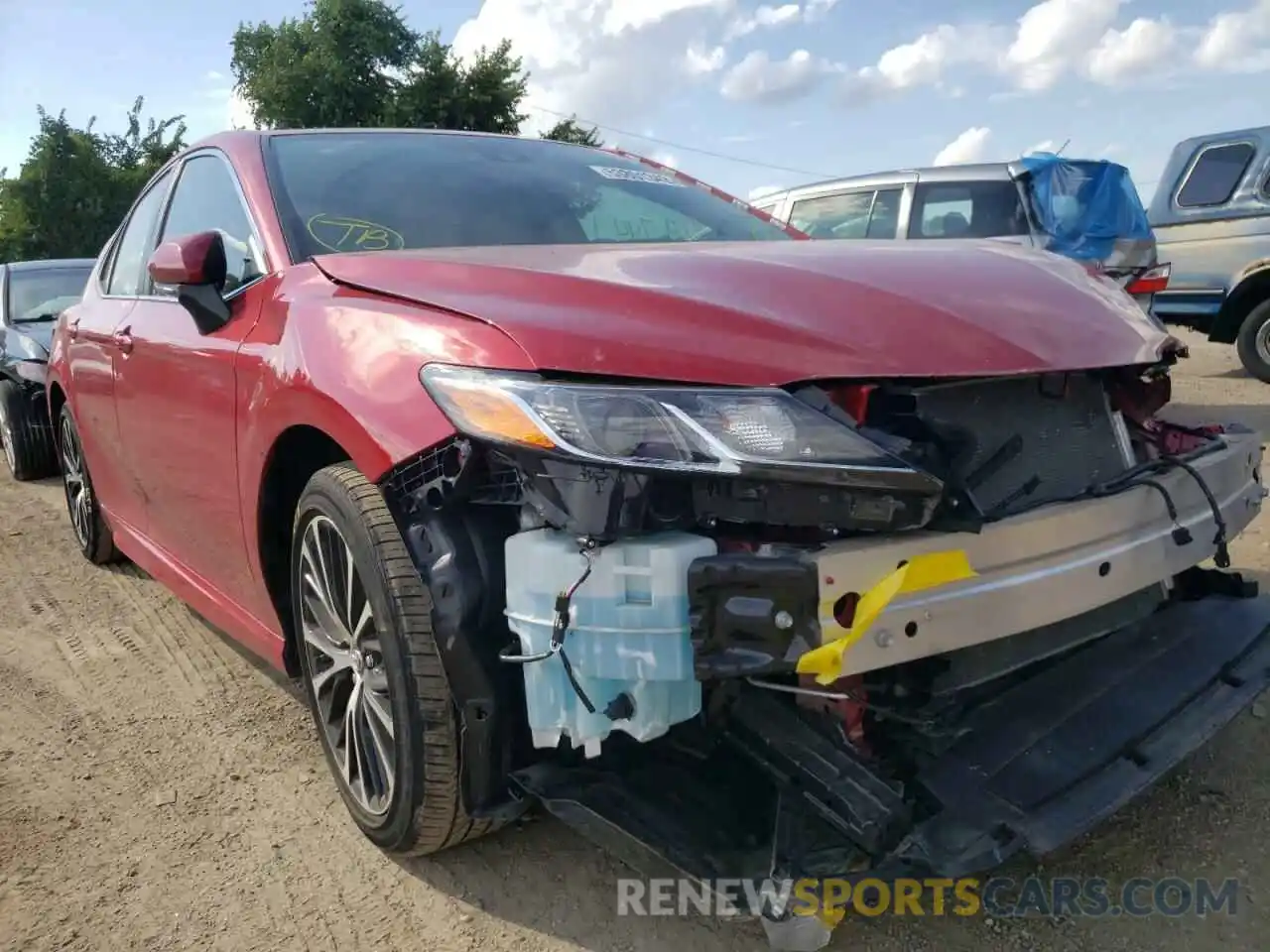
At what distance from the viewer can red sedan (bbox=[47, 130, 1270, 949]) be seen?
1.69 m

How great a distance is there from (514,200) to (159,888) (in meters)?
1.95

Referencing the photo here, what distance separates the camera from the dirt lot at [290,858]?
2061 millimetres

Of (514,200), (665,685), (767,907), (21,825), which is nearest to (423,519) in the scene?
(665,685)

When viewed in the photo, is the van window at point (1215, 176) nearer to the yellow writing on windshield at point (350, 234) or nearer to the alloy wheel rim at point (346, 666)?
the yellow writing on windshield at point (350, 234)

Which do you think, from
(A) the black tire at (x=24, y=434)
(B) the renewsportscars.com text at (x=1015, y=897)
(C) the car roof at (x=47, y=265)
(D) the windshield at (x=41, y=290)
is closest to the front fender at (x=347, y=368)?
(B) the renewsportscars.com text at (x=1015, y=897)

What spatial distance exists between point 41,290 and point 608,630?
8.21 m

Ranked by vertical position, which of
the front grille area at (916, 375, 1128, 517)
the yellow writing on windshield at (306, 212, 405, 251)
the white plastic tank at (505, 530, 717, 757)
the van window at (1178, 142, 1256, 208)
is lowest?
the white plastic tank at (505, 530, 717, 757)

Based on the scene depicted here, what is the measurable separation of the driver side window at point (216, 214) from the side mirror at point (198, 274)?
6 centimetres

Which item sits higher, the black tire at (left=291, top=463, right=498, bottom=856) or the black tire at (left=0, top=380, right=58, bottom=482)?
the black tire at (left=291, top=463, right=498, bottom=856)

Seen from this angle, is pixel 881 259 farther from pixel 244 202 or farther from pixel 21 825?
pixel 21 825

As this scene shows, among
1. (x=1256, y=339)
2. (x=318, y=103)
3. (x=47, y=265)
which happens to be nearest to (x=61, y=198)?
(x=318, y=103)

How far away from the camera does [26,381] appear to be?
7141 mm

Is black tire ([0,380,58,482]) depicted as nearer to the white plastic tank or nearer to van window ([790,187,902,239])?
van window ([790,187,902,239])

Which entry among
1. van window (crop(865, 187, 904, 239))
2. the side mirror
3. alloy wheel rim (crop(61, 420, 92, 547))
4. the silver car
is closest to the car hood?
the side mirror
